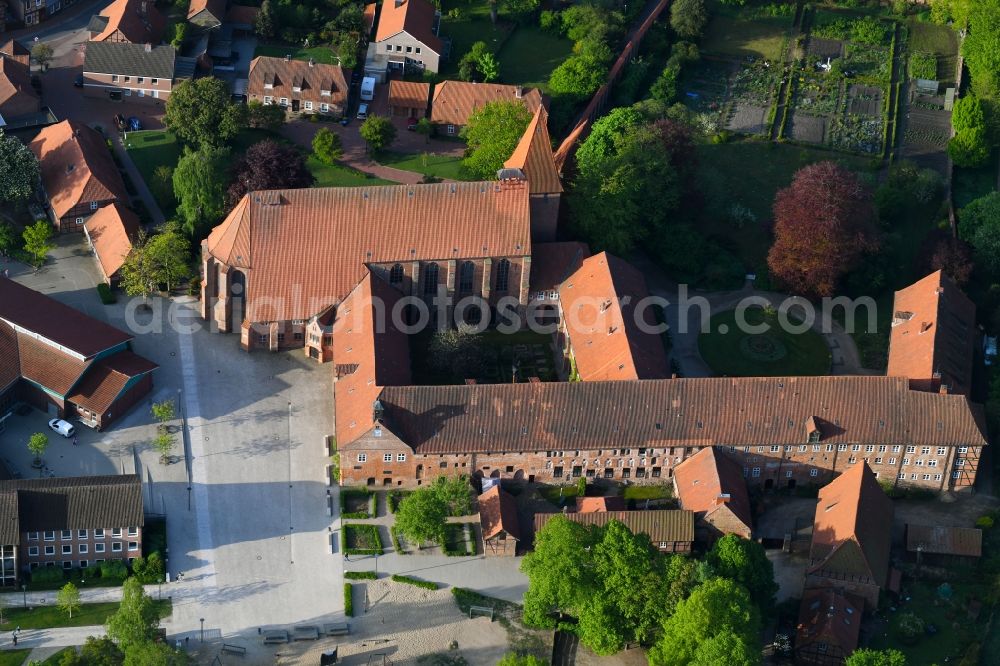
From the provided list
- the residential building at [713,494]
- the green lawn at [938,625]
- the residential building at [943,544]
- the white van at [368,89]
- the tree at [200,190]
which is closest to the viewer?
the green lawn at [938,625]

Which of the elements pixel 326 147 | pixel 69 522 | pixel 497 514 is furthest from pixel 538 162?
pixel 69 522

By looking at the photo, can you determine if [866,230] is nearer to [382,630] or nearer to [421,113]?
[421,113]

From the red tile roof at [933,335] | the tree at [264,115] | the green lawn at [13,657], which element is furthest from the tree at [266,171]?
the red tile roof at [933,335]

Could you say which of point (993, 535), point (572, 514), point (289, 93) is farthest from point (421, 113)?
point (993, 535)

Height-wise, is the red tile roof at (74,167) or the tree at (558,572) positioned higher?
the red tile roof at (74,167)

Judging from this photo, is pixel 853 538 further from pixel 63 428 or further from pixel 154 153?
pixel 154 153

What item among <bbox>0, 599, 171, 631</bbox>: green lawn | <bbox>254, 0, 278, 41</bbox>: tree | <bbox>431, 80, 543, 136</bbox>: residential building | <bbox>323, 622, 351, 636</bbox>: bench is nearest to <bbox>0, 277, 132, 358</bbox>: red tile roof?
<bbox>0, 599, 171, 631</bbox>: green lawn

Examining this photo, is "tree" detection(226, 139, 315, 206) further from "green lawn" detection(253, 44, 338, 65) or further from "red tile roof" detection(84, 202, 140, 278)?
"green lawn" detection(253, 44, 338, 65)

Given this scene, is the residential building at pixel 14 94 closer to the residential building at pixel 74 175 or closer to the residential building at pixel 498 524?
the residential building at pixel 74 175
